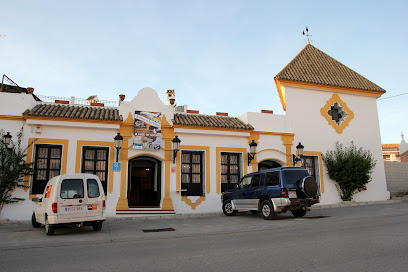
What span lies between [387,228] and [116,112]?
43.3ft

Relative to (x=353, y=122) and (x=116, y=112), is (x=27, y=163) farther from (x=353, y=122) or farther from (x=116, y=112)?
(x=353, y=122)

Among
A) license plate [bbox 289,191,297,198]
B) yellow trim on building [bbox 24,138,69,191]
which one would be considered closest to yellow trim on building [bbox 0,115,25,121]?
yellow trim on building [bbox 24,138,69,191]

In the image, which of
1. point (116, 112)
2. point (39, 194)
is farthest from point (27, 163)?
point (116, 112)

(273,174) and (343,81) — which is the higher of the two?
(343,81)

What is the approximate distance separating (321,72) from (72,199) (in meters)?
17.6

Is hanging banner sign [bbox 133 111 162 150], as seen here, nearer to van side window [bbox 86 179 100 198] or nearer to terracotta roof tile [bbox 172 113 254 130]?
terracotta roof tile [bbox 172 113 254 130]

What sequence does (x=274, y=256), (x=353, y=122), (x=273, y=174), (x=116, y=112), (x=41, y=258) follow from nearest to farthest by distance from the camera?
(x=274, y=256)
(x=41, y=258)
(x=273, y=174)
(x=116, y=112)
(x=353, y=122)

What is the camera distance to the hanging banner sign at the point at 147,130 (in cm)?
1653

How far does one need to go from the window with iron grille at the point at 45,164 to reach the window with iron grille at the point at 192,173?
614 cm

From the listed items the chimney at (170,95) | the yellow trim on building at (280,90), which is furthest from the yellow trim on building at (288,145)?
the chimney at (170,95)

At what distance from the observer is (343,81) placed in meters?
21.3

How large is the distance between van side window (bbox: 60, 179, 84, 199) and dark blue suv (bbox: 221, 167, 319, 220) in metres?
6.95

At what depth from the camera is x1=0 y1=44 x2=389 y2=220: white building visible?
15.4 meters

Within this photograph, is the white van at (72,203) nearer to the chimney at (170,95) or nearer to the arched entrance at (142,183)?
the arched entrance at (142,183)
